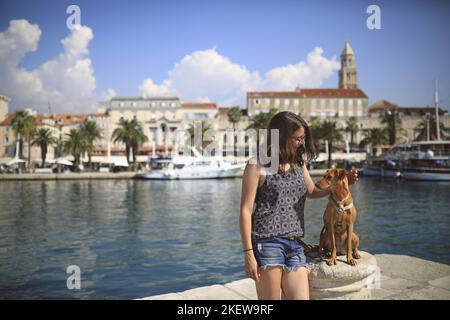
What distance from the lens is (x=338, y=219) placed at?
4.40 m

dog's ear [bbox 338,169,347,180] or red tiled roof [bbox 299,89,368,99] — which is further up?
red tiled roof [bbox 299,89,368,99]

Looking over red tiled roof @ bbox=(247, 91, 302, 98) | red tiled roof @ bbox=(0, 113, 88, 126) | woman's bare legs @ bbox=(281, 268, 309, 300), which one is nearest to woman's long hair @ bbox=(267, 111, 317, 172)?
woman's bare legs @ bbox=(281, 268, 309, 300)

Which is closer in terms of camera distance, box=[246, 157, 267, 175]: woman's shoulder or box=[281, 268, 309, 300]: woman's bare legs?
box=[246, 157, 267, 175]: woman's shoulder

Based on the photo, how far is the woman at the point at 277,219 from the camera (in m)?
3.26

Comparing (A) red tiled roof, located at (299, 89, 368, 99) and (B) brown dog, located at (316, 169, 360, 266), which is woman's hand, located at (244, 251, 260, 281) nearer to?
(B) brown dog, located at (316, 169, 360, 266)

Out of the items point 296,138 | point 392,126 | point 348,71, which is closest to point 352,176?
point 296,138

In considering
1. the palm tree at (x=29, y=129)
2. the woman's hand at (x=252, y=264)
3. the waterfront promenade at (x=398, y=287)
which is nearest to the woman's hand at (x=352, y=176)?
the woman's hand at (x=252, y=264)

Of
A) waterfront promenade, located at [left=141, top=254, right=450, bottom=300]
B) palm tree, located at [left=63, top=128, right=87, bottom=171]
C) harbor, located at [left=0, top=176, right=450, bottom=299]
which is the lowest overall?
harbor, located at [left=0, top=176, right=450, bottom=299]

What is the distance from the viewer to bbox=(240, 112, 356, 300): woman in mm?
3261

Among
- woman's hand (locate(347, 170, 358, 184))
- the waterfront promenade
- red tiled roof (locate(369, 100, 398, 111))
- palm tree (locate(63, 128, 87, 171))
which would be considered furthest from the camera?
red tiled roof (locate(369, 100, 398, 111))

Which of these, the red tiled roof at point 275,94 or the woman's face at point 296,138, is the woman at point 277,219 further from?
the red tiled roof at point 275,94

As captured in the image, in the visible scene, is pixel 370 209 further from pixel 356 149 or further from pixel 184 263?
pixel 356 149

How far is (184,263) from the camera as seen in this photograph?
12.0 metres

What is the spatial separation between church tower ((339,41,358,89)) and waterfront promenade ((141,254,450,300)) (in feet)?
434
